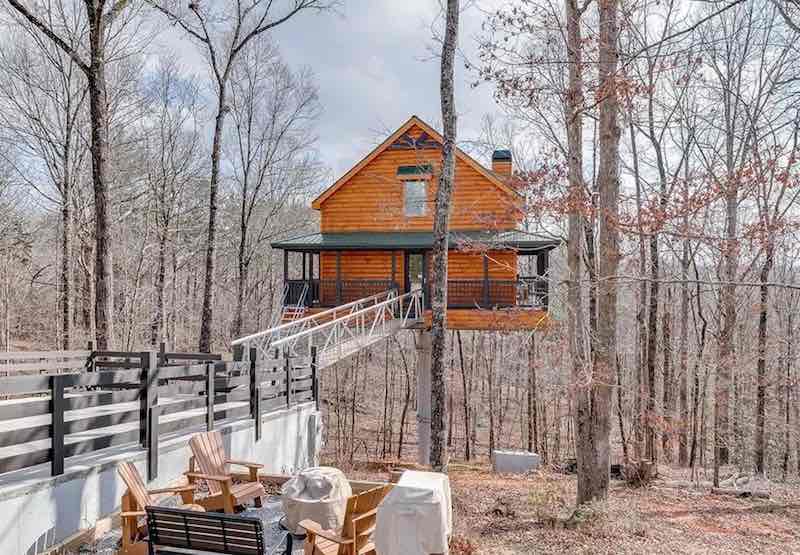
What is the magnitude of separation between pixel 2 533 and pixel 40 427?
3.01 feet

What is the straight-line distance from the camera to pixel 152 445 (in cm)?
644

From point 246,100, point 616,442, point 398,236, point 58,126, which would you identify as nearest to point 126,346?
point 58,126

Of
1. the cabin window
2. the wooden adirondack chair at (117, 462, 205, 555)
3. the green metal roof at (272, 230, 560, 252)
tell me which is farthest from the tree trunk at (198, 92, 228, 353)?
the wooden adirondack chair at (117, 462, 205, 555)

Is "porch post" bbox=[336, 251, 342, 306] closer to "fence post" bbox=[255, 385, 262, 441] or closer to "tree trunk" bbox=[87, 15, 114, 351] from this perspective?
"tree trunk" bbox=[87, 15, 114, 351]

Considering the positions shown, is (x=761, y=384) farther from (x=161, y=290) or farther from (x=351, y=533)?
(x=161, y=290)

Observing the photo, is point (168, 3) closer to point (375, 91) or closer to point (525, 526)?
point (375, 91)

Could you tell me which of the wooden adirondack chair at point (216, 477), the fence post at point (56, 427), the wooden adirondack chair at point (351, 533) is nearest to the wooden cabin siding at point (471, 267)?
the wooden adirondack chair at point (216, 477)

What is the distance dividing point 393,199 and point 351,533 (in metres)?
13.7

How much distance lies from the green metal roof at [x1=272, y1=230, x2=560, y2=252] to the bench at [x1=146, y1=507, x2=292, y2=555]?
35.6 feet

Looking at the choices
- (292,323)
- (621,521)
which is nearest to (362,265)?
(292,323)

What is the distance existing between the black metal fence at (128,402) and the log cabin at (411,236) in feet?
17.5

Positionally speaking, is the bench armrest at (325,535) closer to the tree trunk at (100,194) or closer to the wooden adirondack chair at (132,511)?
the wooden adirondack chair at (132,511)

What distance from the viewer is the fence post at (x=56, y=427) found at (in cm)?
511

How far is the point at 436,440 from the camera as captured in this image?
9.64 metres
